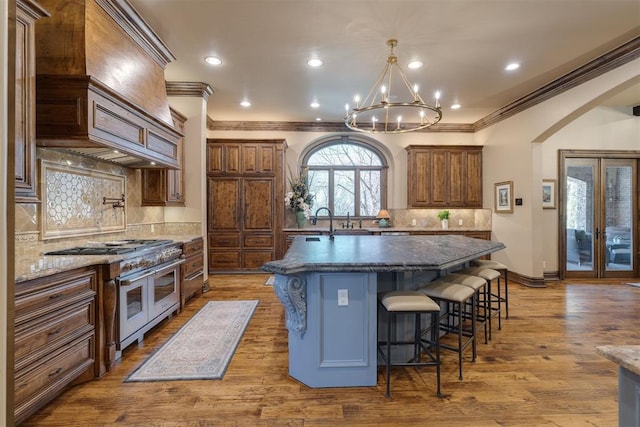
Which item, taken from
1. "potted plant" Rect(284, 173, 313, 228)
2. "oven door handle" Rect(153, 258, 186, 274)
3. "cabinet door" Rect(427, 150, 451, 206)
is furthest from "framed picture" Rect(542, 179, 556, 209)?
"oven door handle" Rect(153, 258, 186, 274)

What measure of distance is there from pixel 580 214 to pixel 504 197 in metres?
1.42

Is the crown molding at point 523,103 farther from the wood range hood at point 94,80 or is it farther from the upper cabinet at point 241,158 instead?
the wood range hood at point 94,80

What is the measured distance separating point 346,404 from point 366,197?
529 centimetres

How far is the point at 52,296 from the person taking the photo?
6.47 ft

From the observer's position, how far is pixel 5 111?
2.09 feet

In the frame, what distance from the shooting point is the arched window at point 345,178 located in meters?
6.99

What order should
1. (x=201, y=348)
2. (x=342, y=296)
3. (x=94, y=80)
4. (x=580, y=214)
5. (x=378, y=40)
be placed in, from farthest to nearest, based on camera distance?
(x=580, y=214), (x=378, y=40), (x=201, y=348), (x=94, y=80), (x=342, y=296)

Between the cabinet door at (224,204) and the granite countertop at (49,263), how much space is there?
3.43m

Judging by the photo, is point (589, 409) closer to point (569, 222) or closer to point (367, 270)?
point (367, 270)

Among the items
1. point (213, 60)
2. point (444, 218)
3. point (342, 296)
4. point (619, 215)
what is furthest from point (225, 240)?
point (619, 215)

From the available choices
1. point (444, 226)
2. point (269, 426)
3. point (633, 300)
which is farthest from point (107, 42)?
point (633, 300)

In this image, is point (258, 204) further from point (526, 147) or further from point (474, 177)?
point (526, 147)

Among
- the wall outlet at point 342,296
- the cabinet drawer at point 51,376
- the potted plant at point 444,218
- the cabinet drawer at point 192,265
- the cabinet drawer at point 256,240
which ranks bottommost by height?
the cabinet drawer at point 51,376

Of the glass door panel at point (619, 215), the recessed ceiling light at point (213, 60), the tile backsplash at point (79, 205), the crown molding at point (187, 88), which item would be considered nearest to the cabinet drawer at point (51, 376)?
the tile backsplash at point (79, 205)
